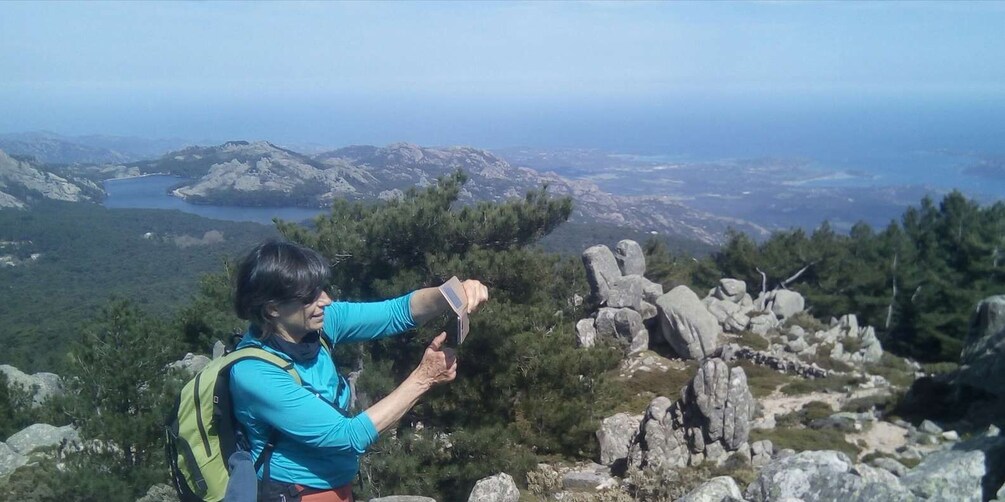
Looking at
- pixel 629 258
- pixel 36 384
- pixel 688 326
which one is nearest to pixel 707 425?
pixel 688 326

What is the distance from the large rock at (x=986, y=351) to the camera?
11898 millimetres

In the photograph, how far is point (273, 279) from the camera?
215 centimetres

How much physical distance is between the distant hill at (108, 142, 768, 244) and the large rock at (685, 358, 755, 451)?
24282mm

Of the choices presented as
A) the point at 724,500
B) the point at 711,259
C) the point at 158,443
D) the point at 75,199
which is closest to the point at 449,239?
the point at 158,443

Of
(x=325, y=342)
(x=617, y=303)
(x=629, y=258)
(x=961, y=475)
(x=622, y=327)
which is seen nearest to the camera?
(x=325, y=342)

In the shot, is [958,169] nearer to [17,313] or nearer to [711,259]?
[711,259]

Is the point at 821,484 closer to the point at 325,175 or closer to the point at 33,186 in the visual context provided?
the point at 325,175

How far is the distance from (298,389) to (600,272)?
18683mm

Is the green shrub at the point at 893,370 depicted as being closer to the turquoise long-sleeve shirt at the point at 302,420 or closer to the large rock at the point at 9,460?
the turquoise long-sleeve shirt at the point at 302,420

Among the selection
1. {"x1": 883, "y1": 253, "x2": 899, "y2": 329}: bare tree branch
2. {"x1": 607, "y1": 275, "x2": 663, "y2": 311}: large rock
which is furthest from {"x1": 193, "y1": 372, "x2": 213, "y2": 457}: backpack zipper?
{"x1": 883, "y1": 253, "x2": 899, "y2": 329}: bare tree branch

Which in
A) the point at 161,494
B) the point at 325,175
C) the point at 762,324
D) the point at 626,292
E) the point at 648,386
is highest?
the point at 161,494

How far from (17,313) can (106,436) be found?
35.7 m

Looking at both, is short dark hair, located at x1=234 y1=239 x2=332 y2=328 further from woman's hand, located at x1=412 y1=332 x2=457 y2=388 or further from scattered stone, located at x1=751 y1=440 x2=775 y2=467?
scattered stone, located at x1=751 y1=440 x2=775 y2=467

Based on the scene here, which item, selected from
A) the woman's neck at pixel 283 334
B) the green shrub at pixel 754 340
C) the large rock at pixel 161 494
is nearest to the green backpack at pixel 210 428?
the woman's neck at pixel 283 334
